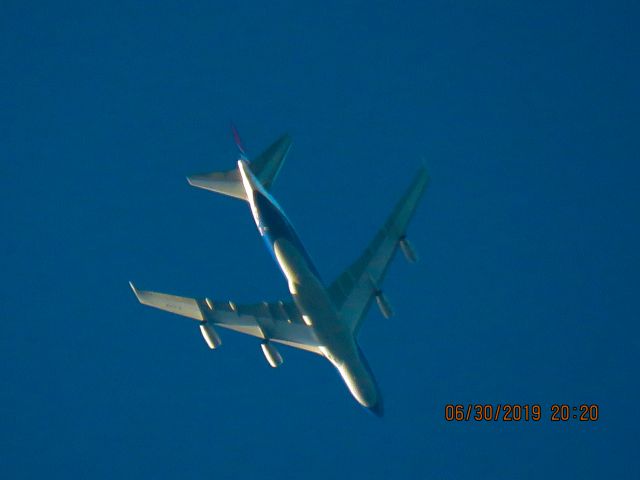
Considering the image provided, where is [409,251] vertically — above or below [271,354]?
above

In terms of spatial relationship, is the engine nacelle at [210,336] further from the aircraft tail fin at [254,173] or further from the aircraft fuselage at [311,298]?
the aircraft tail fin at [254,173]

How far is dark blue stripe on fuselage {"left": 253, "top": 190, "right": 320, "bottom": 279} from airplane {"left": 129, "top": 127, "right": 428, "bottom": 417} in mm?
26

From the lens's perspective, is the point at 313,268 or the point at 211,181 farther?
the point at 211,181

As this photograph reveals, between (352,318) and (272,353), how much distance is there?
20.1ft

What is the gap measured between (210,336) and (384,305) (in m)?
12.3

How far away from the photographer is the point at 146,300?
55875 mm

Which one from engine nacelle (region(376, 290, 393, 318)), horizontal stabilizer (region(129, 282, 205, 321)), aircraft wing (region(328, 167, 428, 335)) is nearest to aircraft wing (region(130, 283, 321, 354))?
horizontal stabilizer (region(129, 282, 205, 321))

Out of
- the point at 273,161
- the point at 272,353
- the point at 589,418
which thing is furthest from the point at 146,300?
the point at 589,418

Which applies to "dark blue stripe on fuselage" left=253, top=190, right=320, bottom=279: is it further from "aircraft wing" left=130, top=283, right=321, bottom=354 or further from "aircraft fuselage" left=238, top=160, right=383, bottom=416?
"aircraft wing" left=130, top=283, right=321, bottom=354

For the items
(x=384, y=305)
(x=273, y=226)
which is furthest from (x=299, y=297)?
(x=384, y=305)

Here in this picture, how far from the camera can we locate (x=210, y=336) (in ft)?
181

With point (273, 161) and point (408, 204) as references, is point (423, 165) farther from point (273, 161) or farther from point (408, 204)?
point (273, 161)

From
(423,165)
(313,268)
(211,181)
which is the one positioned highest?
(423,165)

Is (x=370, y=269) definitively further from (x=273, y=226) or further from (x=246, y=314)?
(x=246, y=314)
